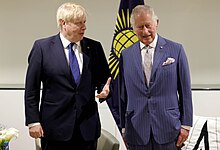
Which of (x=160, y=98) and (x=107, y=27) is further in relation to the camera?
(x=107, y=27)

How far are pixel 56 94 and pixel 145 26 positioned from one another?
65 centimetres

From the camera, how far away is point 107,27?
3691mm

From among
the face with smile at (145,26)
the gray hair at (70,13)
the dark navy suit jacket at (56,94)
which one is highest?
the gray hair at (70,13)

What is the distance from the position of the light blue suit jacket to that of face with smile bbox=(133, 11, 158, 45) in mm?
77

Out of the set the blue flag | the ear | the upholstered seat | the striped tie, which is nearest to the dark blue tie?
the ear

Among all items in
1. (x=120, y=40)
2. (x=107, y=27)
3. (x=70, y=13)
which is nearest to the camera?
(x=70, y=13)

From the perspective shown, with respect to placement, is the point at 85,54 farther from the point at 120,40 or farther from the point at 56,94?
the point at 120,40

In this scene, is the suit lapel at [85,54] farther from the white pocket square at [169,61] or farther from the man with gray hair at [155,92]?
the white pocket square at [169,61]

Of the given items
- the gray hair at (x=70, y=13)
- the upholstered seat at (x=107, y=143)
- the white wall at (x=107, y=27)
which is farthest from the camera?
the white wall at (x=107, y=27)

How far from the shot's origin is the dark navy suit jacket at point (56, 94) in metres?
2.02

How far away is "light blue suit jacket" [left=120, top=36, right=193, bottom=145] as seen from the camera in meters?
2.00

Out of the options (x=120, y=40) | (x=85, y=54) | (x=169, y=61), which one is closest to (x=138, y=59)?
(x=169, y=61)

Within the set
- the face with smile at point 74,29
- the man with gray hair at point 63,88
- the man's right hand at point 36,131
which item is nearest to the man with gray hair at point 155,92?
the man with gray hair at point 63,88

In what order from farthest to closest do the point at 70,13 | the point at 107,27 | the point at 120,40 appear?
the point at 107,27 < the point at 120,40 < the point at 70,13
